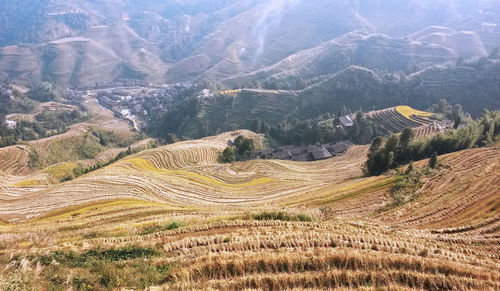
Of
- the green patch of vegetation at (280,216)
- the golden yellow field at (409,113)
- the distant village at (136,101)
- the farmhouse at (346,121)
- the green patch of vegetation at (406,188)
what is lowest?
the distant village at (136,101)

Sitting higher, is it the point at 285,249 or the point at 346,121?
the point at 285,249

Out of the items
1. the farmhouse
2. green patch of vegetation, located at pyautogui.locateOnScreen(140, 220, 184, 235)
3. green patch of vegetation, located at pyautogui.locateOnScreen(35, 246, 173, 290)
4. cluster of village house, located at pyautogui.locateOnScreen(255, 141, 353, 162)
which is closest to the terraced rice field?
the farmhouse

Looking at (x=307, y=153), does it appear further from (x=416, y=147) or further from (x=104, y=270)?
(x=104, y=270)

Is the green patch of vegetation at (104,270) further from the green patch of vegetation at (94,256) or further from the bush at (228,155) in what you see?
the bush at (228,155)

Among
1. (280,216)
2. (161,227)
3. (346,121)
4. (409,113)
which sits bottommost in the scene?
(346,121)

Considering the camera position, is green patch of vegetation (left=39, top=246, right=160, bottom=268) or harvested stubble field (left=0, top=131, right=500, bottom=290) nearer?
harvested stubble field (left=0, top=131, right=500, bottom=290)

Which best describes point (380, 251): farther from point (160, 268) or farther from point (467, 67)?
point (467, 67)

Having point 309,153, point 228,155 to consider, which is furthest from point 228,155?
point 309,153

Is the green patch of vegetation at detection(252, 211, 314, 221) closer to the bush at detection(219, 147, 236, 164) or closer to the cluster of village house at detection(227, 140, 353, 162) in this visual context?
the bush at detection(219, 147, 236, 164)

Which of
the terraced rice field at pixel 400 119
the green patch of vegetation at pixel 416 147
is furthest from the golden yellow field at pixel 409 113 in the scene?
the green patch of vegetation at pixel 416 147

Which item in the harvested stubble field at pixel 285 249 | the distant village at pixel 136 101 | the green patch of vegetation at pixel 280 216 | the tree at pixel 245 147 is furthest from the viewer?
the distant village at pixel 136 101
